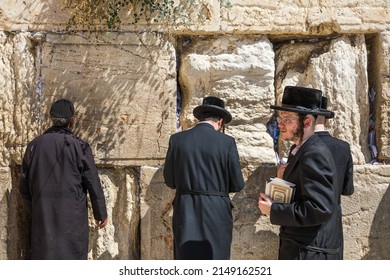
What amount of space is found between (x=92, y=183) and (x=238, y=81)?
5.35ft

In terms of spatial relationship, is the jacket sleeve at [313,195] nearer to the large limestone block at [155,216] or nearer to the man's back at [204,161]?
the man's back at [204,161]

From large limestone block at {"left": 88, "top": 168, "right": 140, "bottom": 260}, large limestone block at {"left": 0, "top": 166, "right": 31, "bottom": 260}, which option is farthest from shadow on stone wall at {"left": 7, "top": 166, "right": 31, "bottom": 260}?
large limestone block at {"left": 88, "top": 168, "right": 140, "bottom": 260}

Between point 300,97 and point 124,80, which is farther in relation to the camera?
point 124,80

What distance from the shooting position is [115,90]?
524 cm

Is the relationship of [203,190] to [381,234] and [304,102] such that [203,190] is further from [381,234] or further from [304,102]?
[381,234]

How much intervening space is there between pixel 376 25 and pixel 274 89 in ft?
3.55

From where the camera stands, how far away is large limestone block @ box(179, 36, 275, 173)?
5.31 meters

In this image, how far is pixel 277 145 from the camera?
544cm

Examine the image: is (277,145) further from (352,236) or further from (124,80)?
(124,80)

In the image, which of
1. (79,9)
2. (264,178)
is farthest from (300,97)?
(79,9)

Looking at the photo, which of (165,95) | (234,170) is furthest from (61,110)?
(234,170)

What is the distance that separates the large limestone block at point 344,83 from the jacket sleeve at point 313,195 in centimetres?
175
